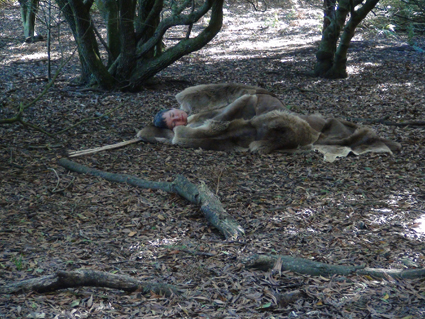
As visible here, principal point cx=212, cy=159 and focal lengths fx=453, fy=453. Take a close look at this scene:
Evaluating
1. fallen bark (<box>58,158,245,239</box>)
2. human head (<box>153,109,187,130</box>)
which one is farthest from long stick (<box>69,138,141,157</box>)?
human head (<box>153,109,187,130</box>)

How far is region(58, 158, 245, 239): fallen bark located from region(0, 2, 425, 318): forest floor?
4.1 inches

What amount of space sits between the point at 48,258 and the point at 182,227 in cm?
131

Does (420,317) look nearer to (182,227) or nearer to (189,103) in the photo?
(182,227)

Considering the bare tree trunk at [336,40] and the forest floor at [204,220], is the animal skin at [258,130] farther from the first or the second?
the bare tree trunk at [336,40]

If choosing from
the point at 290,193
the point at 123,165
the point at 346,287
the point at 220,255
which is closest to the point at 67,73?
the point at 123,165

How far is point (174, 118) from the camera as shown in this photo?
7148 mm

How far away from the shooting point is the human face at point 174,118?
7137 millimetres

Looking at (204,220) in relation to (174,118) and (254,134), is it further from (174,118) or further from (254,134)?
(174,118)

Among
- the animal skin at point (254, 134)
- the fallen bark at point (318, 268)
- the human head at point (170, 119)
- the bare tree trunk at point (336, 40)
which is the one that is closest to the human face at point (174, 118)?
the human head at point (170, 119)

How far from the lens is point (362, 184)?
17.6 feet

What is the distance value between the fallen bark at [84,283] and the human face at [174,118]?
412cm

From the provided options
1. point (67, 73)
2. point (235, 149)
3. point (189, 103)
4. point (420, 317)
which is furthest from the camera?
point (67, 73)

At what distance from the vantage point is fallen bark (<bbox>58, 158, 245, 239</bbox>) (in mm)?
4296

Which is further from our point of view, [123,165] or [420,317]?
[123,165]
